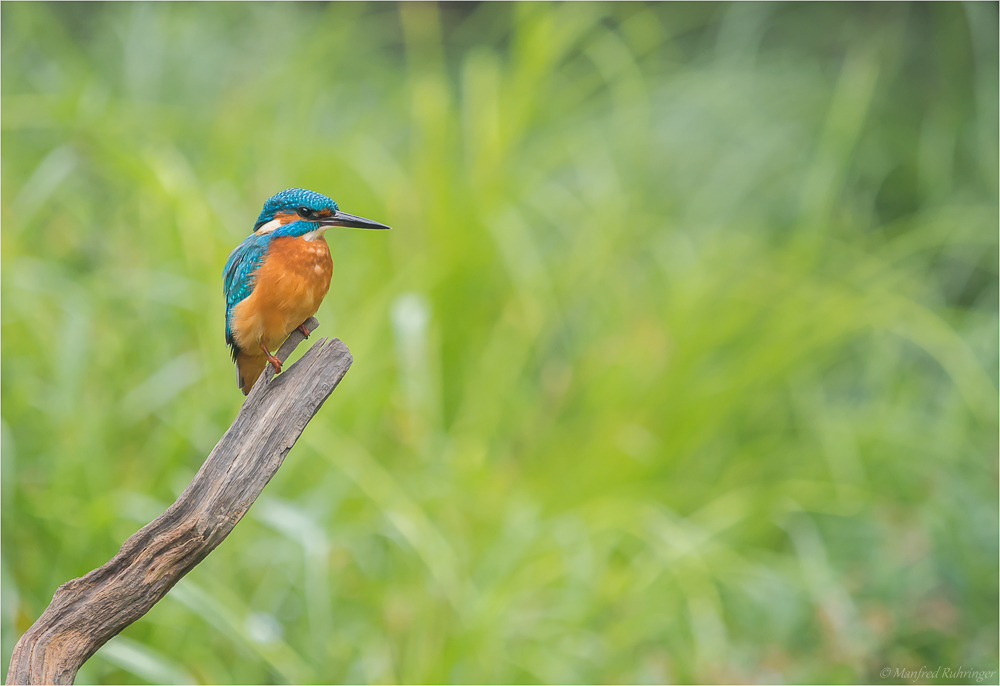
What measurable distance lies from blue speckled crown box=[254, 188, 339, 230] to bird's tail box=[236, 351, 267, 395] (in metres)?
0.25

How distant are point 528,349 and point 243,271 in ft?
6.27

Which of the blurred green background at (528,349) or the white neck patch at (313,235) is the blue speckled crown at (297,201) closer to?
the white neck patch at (313,235)

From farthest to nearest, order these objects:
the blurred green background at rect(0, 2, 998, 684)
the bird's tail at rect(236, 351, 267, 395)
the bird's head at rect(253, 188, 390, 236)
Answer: the blurred green background at rect(0, 2, 998, 684) → the bird's tail at rect(236, 351, 267, 395) → the bird's head at rect(253, 188, 390, 236)

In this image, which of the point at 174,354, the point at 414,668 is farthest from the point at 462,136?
the point at 414,668

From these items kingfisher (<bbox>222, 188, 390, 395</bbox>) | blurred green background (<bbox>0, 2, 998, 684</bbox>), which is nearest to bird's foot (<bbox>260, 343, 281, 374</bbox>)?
kingfisher (<bbox>222, 188, 390, 395</bbox>)

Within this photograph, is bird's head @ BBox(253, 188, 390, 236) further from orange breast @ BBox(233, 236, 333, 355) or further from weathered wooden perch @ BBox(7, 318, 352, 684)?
weathered wooden perch @ BBox(7, 318, 352, 684)

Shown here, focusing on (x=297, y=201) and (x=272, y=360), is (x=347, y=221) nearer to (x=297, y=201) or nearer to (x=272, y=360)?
(x=297, y=201)

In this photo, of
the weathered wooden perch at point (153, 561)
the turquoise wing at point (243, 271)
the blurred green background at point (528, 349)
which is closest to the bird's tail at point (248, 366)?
the turquoise wing at point (243, 271)

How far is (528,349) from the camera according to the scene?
3061mm

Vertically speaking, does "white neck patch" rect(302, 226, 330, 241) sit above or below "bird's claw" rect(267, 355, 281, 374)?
above

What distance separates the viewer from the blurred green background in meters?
2.13

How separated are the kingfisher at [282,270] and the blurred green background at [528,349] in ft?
2.60

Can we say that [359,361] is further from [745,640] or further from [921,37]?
[921,37]

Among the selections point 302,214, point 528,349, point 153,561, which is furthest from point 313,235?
point 528,349
